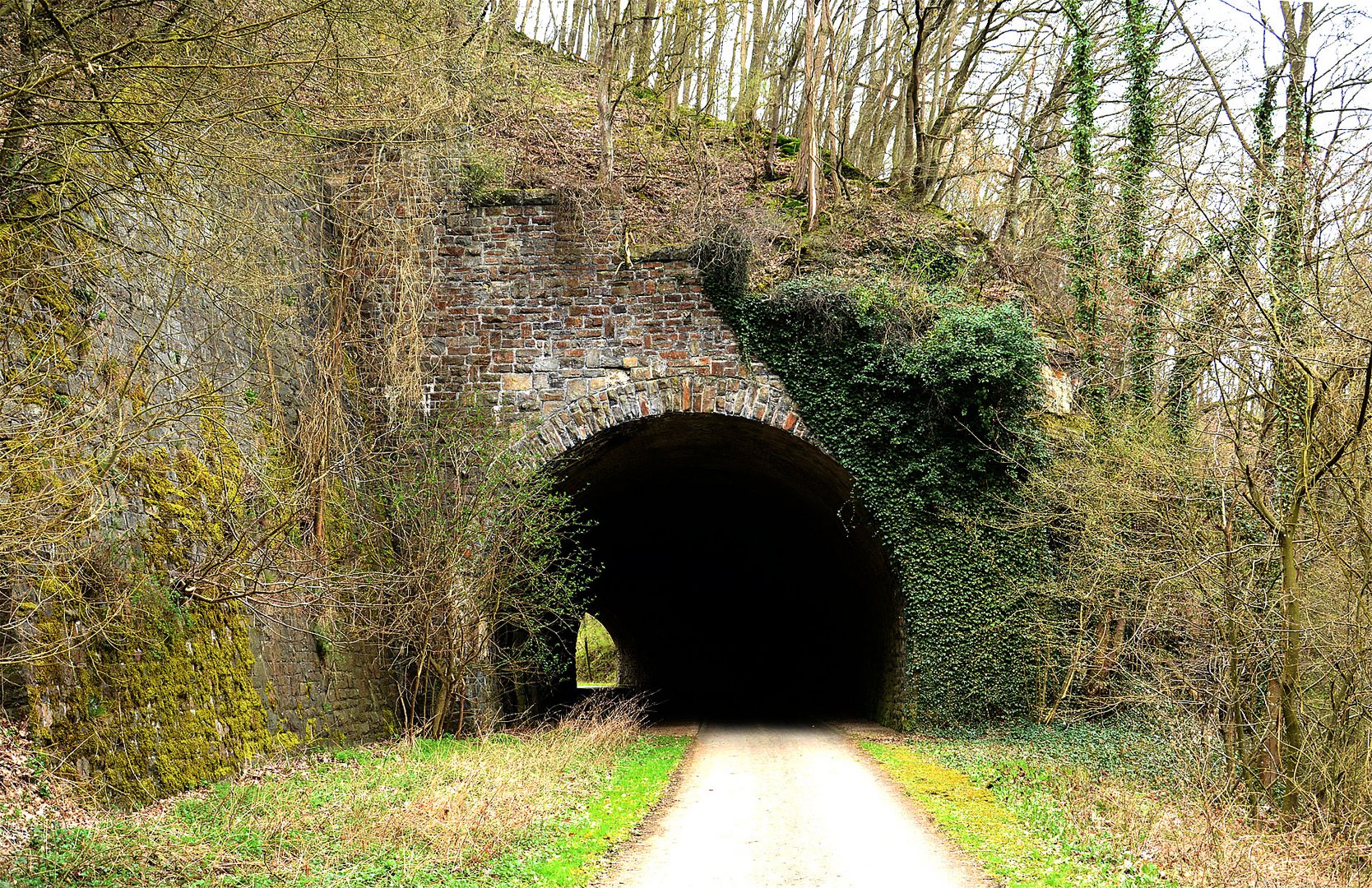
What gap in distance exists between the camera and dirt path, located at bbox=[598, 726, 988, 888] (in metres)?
5.91

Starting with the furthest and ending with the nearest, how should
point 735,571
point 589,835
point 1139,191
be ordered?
point 735,571 → point 1139,191 → point 589,835

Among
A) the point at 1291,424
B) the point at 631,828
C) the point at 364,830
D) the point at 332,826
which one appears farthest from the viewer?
the point at 1291,424

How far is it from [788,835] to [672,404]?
23.9 feet

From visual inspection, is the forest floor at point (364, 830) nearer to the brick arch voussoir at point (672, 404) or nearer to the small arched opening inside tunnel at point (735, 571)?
the small arched opening inside tunnel at point (735, 571)

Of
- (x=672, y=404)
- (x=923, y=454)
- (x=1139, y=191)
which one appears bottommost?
(x=923, y=454)

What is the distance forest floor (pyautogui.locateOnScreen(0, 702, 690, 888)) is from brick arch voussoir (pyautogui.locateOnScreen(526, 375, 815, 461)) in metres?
5.24

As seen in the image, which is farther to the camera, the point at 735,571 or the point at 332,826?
the point at 735,571

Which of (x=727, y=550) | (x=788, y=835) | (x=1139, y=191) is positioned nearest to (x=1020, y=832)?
(x=788, y=835)

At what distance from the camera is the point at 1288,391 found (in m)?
7.56

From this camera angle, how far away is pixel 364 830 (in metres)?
6.20

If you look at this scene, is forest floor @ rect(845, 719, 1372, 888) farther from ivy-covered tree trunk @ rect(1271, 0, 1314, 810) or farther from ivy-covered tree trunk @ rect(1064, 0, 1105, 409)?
ivy-covered tree trunk @ rect(1064, 0, 1105, 409)

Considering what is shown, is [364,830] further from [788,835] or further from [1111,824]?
[1111,824]

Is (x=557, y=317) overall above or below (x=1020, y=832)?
above

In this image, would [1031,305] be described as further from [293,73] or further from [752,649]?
[752,649]
